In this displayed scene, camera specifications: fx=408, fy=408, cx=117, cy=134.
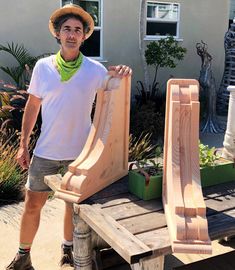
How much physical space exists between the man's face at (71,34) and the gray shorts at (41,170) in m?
0.77

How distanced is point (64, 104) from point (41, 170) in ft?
1.59

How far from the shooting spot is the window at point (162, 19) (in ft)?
32.4

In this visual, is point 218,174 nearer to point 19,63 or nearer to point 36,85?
point 36,85

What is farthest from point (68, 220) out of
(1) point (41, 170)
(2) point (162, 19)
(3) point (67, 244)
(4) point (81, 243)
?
(2) point (162, 19)

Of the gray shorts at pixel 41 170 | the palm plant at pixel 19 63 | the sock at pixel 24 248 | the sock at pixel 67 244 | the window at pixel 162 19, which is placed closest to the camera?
the gray shorts at pixel 41 170

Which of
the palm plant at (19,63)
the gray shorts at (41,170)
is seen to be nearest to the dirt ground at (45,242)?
the gray shorts at (41,170)

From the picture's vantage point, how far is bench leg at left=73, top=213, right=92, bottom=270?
2.26 m

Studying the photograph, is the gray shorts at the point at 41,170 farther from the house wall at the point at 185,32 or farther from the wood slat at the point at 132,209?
the house wall at the point at 185,32

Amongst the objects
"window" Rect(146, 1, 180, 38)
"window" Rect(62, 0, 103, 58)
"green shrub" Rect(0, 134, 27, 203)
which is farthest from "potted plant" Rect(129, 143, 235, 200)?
"window" Rect(146, 1, 180, 38)

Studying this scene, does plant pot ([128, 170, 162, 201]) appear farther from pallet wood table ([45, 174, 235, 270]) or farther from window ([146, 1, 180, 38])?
window ([146, 1, 180, 38])

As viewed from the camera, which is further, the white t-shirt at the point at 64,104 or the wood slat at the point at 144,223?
the white t-shirt at the point at 64,104

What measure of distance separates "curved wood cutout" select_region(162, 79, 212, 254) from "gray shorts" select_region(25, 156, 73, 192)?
844 millimetres

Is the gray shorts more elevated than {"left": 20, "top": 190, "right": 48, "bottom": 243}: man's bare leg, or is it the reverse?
the gray shorts

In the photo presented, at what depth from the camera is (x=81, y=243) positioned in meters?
2.29
